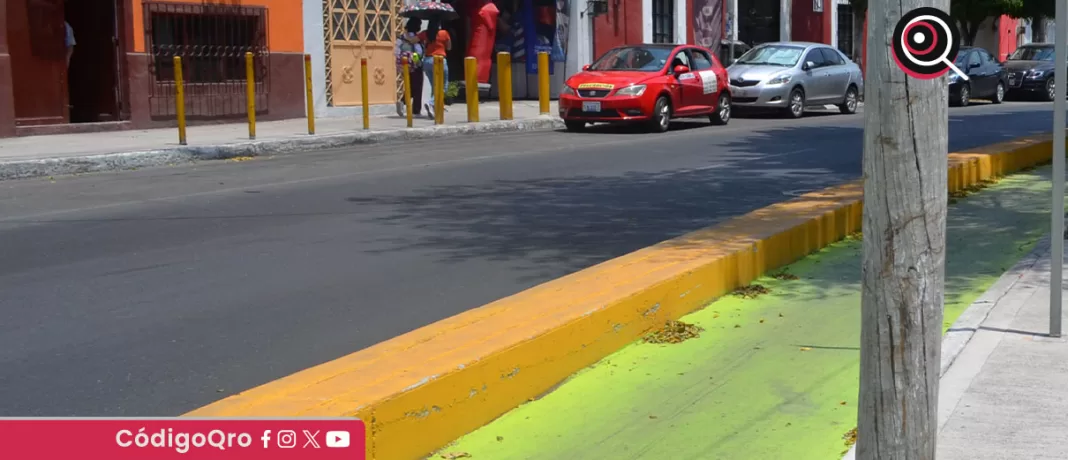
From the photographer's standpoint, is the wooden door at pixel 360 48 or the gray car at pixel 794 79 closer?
the wooden door at pixel 360 48

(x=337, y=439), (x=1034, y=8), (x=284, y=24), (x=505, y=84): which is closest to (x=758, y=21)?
(x=1034, y=8)

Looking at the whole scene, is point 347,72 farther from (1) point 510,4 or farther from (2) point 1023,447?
(2) point 1023,447

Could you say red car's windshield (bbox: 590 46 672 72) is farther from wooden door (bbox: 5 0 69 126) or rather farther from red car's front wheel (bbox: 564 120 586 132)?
wooden door (bbox: 5 0 69 126)

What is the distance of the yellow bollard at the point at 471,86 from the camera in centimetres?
2070

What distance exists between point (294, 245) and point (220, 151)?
7.56 m

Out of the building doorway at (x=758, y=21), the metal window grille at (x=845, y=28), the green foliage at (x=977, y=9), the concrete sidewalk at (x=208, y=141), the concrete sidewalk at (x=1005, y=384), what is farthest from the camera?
the metal window grille at (x=845, y=28)

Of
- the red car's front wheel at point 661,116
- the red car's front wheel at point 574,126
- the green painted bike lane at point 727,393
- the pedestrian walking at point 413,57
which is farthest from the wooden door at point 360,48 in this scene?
the green painted bike lane at point 727,393

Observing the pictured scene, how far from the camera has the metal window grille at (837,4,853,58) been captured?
4178 cm

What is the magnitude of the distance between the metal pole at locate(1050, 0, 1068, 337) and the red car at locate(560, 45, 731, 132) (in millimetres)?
13575

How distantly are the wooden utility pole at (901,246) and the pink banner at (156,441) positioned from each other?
152 centimetres

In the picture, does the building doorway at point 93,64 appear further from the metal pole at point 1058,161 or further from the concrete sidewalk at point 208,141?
Result: the metal pole at point 1058,161

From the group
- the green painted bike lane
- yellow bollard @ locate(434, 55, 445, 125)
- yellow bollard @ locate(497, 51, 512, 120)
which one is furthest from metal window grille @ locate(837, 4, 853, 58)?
the green painted bike lane

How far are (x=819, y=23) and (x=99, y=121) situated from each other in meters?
26.2

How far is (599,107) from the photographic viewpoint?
19.9 metres
